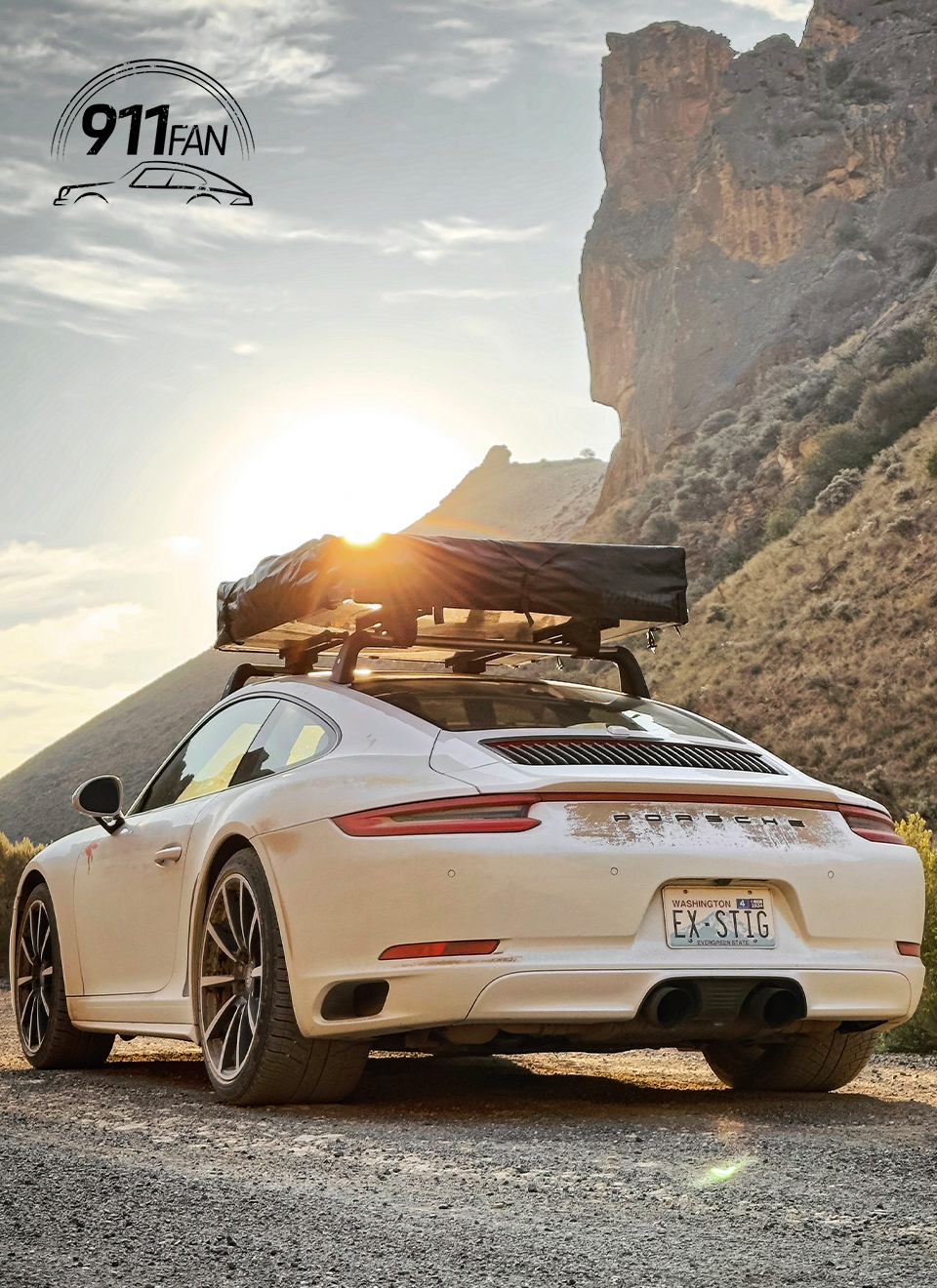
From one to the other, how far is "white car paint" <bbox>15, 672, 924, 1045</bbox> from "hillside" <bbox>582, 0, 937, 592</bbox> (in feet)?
143

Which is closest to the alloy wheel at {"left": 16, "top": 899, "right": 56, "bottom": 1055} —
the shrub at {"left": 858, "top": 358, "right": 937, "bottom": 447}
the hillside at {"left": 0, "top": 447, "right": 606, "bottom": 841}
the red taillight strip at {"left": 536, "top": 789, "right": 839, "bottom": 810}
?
the red taillight strip at {"left": 536, "top": 789, "right": 839, "bottom": 810}

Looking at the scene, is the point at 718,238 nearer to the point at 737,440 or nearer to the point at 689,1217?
the point at 737,440

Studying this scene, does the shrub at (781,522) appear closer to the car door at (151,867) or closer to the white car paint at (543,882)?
the car door at (151,867)

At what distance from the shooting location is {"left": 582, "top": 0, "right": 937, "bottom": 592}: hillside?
169 ft

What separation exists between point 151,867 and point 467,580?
5.47ft

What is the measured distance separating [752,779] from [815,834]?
267 millimetres

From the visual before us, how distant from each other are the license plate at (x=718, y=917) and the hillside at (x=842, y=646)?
23.4 m

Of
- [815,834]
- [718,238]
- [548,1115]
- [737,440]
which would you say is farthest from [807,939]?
[718,238]

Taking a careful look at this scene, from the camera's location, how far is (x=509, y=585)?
227 inches

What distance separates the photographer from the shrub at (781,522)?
47188 mm

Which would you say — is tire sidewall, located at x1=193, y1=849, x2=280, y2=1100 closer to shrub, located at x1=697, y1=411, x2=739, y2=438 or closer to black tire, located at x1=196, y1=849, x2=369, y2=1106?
black tire, located at x1=196, y1=849, x2=369, y2=1106

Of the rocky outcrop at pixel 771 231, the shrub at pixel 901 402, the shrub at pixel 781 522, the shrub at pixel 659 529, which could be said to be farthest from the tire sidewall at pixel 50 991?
the rocky outcrop at pixel 771 231

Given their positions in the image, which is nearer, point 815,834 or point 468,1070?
point 815,834

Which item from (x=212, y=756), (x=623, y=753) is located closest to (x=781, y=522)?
(x=212, y=756)
